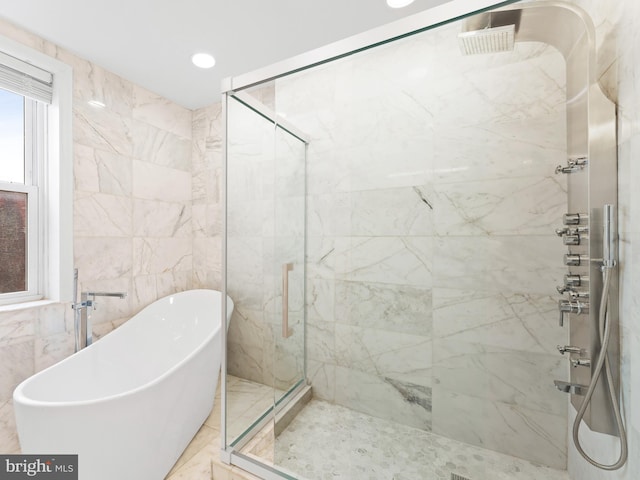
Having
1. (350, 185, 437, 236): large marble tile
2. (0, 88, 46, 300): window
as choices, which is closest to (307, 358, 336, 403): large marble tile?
(350, 185, 437, 236): large marble tile

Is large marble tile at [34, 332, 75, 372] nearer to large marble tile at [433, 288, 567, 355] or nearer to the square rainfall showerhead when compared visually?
large marble tile at [433, 288, 567, 355]

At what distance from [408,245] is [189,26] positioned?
163cm

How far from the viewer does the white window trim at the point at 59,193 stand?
5.51 feet

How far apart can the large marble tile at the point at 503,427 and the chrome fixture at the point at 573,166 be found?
861mm

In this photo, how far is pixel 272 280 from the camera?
1.42 meters

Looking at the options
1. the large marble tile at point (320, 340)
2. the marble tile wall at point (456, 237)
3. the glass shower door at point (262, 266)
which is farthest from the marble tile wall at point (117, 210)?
the marble tile wall at point (456, 237)

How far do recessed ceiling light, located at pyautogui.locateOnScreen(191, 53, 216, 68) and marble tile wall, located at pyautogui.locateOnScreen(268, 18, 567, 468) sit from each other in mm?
856

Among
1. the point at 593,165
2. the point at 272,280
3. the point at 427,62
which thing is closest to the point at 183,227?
the point at 272,280

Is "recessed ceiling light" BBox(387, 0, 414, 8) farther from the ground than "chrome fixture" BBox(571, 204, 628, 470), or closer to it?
farther from the ground

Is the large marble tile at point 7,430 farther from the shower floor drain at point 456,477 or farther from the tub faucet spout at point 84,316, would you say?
the shower floor drain at point 456,477

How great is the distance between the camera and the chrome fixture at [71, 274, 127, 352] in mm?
1658

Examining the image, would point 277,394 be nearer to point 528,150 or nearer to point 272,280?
point 272,280

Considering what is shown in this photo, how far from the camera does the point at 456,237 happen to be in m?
1.12

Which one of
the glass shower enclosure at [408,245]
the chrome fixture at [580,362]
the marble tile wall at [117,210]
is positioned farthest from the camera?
the marble tile wall at [117,210]
